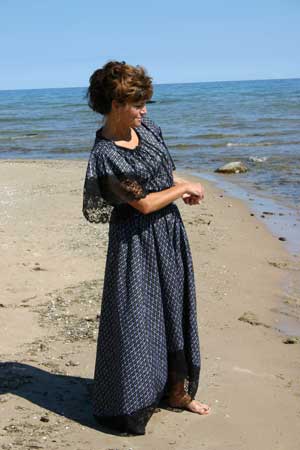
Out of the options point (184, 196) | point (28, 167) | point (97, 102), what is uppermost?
point (97, 102)

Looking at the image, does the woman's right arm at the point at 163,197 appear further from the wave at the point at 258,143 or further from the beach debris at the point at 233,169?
the wave at the point at 258,143

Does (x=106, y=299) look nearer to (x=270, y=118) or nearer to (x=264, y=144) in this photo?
(x=264, y=144)

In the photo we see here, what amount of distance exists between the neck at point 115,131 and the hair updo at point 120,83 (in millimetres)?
105

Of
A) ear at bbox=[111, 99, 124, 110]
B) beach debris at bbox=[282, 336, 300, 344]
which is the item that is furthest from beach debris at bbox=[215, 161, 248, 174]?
ear at bbox=[111, 99, 124, 110]

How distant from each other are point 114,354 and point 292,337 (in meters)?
2.08

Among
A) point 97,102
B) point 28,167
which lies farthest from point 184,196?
point 28,167

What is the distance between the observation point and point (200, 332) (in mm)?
5387

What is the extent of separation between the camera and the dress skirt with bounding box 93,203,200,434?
366 cm

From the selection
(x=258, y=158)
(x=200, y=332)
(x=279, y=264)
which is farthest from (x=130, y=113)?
(x=258, y=158)

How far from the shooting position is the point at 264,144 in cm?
1933

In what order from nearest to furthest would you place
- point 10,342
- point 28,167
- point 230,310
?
point 10,342 → point 230,310 → point 28,167

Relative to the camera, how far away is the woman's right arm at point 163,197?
141 inches

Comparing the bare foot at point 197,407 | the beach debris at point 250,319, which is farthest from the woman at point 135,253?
the beach debris at point 250,319

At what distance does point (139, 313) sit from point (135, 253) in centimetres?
29
